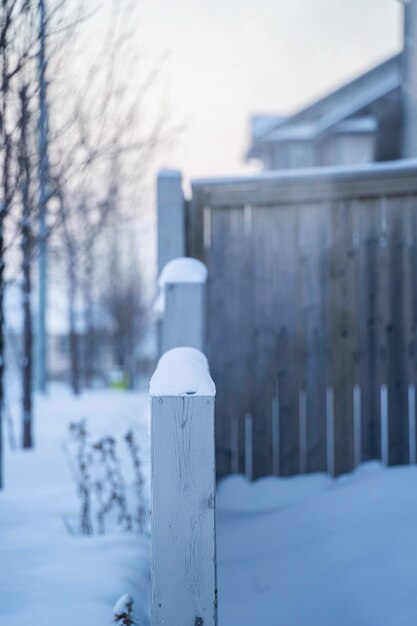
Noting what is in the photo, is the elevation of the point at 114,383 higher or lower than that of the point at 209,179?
lower

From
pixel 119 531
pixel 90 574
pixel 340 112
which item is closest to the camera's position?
pixel 90 574

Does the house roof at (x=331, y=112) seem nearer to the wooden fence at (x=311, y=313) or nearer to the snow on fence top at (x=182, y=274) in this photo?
the wooden fence at (x=311, y=313)

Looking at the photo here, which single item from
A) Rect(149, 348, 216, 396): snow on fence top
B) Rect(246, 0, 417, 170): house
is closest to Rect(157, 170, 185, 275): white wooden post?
Rect(149, 348, 216, 396): snow on fence top

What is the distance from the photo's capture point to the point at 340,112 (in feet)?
50.0

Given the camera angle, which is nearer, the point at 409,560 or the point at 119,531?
the point at 409,560

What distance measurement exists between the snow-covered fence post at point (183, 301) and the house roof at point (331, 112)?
13.0 meters

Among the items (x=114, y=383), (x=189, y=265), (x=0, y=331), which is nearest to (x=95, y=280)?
(x=114, y=383)

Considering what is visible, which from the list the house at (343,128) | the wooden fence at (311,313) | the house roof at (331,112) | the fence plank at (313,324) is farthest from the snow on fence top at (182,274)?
the house roof at (331,112)

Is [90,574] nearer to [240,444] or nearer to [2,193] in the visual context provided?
[240,444]

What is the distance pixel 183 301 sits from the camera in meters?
3.21

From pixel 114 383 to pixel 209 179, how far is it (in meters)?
17.0

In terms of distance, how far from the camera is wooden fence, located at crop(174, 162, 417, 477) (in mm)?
3834

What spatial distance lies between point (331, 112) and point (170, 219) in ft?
45.2

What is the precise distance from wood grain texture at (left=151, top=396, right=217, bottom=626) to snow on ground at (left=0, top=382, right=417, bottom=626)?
20.4 inches
